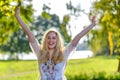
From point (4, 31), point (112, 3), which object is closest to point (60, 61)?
point (4, 31)

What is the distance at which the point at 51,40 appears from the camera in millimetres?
5207

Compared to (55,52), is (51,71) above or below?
below

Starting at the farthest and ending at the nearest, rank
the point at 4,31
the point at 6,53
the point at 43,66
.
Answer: the point at 6,53 < the point at 4,31 < the point at 43,66

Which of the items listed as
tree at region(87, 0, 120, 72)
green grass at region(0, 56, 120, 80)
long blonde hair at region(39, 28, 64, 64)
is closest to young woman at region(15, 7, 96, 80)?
long blonde hair at region(39, 28, 64, 64)

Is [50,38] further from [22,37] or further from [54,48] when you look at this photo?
[22,37]

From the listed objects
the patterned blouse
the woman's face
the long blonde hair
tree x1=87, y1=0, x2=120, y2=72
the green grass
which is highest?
the woman's face

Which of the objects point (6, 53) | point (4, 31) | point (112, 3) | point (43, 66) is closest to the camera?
point (43, 66)

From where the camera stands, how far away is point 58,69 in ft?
16.9

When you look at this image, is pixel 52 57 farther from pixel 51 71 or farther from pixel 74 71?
pixel 74 71

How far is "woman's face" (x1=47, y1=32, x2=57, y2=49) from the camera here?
5195mm

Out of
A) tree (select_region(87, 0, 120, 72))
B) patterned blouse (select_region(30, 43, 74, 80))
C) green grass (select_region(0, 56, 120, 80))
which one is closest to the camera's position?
patterned blouse (select_region(30, 43, 74, 80))

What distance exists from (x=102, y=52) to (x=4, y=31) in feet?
218

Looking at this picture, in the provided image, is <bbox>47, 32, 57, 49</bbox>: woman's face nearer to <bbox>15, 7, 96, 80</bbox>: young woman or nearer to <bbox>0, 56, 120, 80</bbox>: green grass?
<bbox>15, 7, 96, 80</bbox>: young woman

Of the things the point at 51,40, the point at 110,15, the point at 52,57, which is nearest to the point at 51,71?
the point at 52,57
